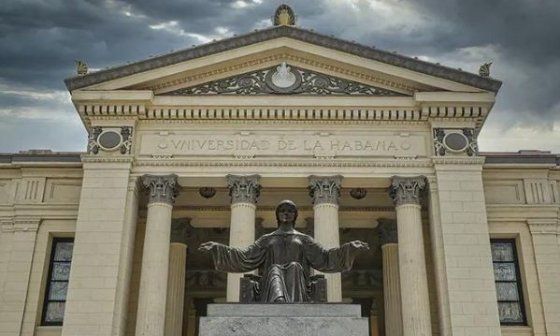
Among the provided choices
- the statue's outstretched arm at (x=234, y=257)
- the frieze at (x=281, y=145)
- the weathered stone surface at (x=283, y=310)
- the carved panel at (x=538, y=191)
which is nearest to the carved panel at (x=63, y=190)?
the frieze at (x=281, y=145)

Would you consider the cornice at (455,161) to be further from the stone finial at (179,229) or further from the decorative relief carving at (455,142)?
the stone finial at (179,229)

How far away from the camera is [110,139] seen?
95.2ft

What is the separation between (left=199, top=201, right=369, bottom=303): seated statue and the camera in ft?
43.0

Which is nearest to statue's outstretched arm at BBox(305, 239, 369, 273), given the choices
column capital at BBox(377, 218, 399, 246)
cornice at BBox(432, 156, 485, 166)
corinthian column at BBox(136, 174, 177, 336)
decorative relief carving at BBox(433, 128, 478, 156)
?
corinthian column at BBox(136, 174, 177, 336)

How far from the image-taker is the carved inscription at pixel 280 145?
Answer: 29078 millimetres

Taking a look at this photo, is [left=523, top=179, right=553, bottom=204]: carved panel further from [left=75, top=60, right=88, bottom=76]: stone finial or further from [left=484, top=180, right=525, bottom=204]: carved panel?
Result: [left=75, top=60, right=88, bottom=76]: stone finial

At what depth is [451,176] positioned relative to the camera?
93.2 feet

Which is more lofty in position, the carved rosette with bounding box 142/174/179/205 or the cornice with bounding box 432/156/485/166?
the cornice with bounding box 432/156/485/166

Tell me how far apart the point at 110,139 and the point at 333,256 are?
693 inches

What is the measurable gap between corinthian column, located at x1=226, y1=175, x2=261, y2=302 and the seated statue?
13.6 meters

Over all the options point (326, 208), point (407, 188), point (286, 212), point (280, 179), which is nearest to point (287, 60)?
point (280, 179)

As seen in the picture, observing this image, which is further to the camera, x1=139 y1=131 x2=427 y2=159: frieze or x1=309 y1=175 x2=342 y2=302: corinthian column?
x1=139 y1=131 x2=427 y2=159: frieze

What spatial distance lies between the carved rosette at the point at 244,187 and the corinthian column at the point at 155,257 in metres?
2.33

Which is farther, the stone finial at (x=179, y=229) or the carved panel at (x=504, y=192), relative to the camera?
the stone finial at (x=179, y=229)
